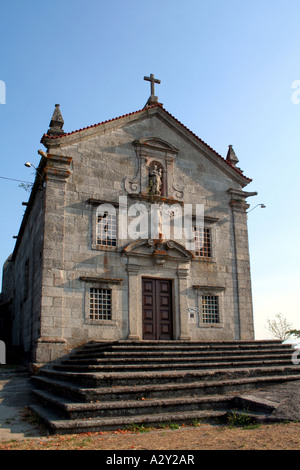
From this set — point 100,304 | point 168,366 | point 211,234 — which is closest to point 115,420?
point 168,366

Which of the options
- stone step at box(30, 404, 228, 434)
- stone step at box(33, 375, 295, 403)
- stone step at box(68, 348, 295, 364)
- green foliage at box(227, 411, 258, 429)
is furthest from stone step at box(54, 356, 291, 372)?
green foliage at box(227, 411, 258, 429)

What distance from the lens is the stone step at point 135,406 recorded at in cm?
805

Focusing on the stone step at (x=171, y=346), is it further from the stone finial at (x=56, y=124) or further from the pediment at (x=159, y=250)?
the stone finial at (x=56, y=124)

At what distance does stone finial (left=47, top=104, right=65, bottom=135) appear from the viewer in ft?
53.3

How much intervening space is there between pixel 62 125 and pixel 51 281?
20.0 feet

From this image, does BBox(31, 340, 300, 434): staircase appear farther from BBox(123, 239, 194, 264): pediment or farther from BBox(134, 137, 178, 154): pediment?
BBox(134, 137, 178, 154): pediment

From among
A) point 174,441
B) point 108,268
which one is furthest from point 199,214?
point 174,441

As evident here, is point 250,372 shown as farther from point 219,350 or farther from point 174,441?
point 174,441

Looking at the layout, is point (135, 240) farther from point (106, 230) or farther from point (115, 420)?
point (115, 420)

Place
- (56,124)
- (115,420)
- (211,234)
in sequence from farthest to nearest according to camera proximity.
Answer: (211,234), (56,124), (115,420)

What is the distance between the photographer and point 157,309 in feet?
54.0

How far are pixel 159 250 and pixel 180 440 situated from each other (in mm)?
9960

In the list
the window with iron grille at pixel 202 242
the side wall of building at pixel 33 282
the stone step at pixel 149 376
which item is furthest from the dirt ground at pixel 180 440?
the window with iron grille at pixel 202 242

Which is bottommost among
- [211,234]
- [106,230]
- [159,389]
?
[159,389]
